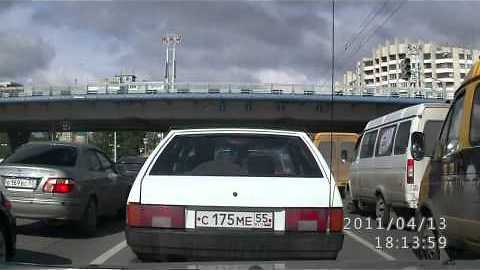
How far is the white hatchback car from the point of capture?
5.05m

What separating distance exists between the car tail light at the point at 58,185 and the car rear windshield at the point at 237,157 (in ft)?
13.7

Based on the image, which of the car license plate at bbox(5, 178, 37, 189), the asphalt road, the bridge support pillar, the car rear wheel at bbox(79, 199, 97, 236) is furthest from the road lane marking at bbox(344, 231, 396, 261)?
the bridge support pillar

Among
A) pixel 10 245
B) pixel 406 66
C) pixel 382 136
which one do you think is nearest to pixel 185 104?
pixel 406 66

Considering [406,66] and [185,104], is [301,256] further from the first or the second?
[185,104]

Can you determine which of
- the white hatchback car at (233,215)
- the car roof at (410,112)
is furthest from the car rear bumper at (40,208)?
the car roof at (410,112)

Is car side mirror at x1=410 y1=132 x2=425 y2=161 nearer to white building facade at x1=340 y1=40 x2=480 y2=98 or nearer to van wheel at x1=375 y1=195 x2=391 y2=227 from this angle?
van wheel at x1=375 y1=195 x2=391 y2=227

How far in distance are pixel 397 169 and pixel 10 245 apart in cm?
672

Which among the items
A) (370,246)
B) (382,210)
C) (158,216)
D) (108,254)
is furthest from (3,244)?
(382,210)

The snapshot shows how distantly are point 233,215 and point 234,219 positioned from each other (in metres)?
0.03

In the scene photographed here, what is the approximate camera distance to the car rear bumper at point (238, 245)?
5.02m

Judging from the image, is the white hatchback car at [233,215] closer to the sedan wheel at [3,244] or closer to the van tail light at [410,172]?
the sedan wheel at [3,244]

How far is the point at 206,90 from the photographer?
55.4 meters

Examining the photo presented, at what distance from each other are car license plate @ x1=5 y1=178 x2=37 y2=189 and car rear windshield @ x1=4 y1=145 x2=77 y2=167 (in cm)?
50

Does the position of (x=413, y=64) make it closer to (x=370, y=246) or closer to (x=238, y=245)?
(x=370, y=246)
